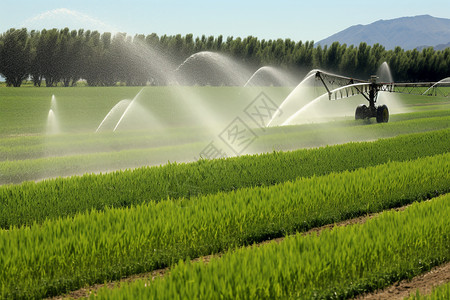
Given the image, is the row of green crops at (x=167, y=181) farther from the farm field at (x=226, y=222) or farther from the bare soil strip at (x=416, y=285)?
the bare soil strip at (x=416, y=285)

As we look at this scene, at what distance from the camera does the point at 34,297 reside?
244 inches

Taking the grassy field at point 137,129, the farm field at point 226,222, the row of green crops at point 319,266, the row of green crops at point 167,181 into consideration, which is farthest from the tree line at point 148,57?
the row of green crops at point 319,266

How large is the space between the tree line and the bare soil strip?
64093mm

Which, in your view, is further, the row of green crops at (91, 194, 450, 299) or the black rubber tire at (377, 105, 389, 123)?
the black rubber tire at (377, 105, 389, 123)

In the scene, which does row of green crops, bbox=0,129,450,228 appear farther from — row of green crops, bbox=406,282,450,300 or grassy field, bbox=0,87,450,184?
row of green crops, bbox=406,282,450,300

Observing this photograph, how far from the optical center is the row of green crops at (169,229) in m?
6.66

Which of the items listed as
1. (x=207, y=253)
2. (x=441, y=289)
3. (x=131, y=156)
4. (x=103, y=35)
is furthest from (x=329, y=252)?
(x=103, y=35)

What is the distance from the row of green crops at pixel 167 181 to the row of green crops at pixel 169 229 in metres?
1.48

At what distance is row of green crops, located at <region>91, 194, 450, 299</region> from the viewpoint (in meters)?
5.38

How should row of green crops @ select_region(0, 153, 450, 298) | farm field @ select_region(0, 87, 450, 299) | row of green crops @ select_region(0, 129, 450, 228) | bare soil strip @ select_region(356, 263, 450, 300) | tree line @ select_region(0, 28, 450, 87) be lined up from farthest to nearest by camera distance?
tree line @ select_region(0, 28, 450, 87), row of green crops @ select_region(0, 129, 450, 228), row of green crops @ select_region(0, 153, 450, 298), bare soil strip @ select_region(356, 263, 450, 300), farm field @ select_region(0, 87, 450, 299)

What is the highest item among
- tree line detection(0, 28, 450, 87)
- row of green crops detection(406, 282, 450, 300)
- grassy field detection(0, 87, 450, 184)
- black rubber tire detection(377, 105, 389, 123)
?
tree line detection(0, 28, 450, 87)

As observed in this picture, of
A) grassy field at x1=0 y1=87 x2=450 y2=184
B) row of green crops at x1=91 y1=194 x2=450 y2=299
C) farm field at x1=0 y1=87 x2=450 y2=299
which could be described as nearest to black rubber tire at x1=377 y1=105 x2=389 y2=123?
grassy field at x1=0 y1=87 x2=450 y2=184

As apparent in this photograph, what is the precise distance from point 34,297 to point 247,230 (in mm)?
3639

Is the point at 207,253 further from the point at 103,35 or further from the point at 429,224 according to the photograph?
the point at 103,35
